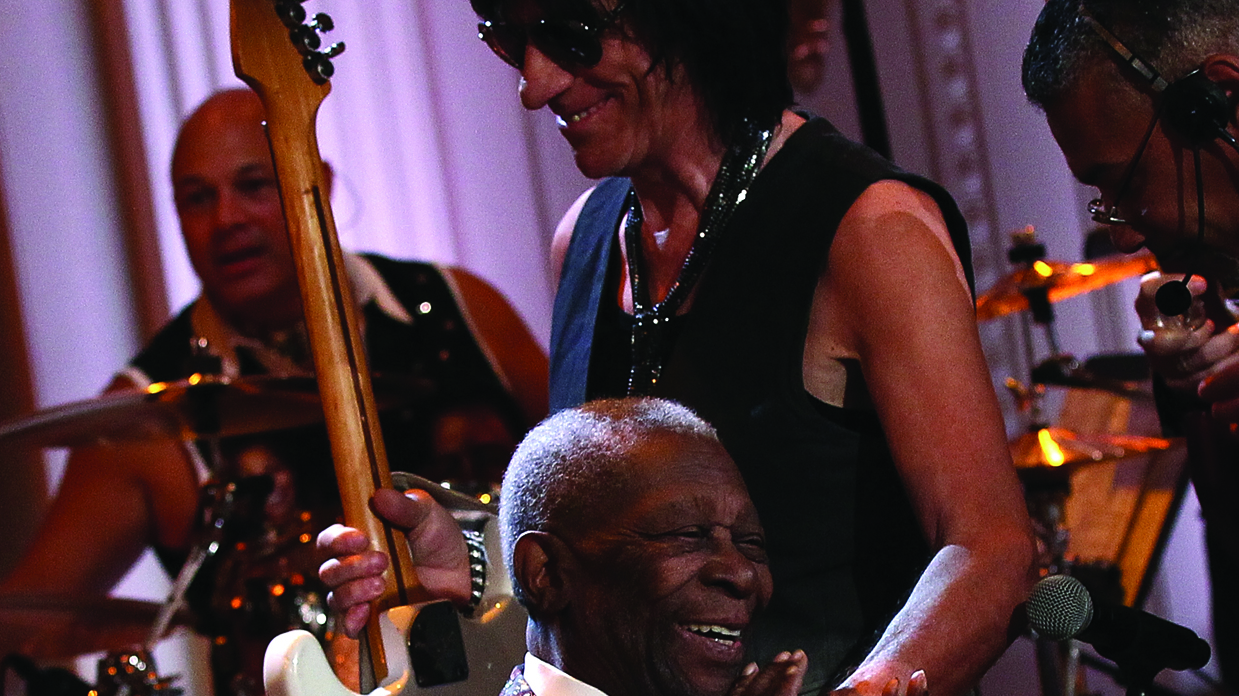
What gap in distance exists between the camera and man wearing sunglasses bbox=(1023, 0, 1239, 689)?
1774 mm

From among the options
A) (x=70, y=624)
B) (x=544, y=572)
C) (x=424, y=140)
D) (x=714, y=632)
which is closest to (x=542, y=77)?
(x=544, y=572)

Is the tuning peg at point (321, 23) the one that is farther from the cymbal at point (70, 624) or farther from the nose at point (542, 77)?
the cymbal at point (70, 624)

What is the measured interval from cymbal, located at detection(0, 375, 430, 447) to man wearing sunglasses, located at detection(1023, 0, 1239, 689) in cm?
160

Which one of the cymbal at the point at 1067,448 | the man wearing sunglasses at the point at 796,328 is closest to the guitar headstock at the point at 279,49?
the man wearing sunglasses at the point at 796,328

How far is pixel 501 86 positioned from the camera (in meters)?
4.39

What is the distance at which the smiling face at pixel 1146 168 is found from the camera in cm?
181

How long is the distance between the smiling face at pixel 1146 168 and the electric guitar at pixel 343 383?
90cm

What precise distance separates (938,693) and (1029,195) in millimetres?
2699

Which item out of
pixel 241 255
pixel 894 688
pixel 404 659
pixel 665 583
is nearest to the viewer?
pixel 894 688

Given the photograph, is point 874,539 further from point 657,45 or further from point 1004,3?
point 1004,3

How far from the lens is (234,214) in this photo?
3.52m

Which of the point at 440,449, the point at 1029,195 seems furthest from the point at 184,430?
the point at 1029,195

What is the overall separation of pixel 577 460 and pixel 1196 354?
0.82 metres

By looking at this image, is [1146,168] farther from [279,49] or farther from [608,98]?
[279,49]
